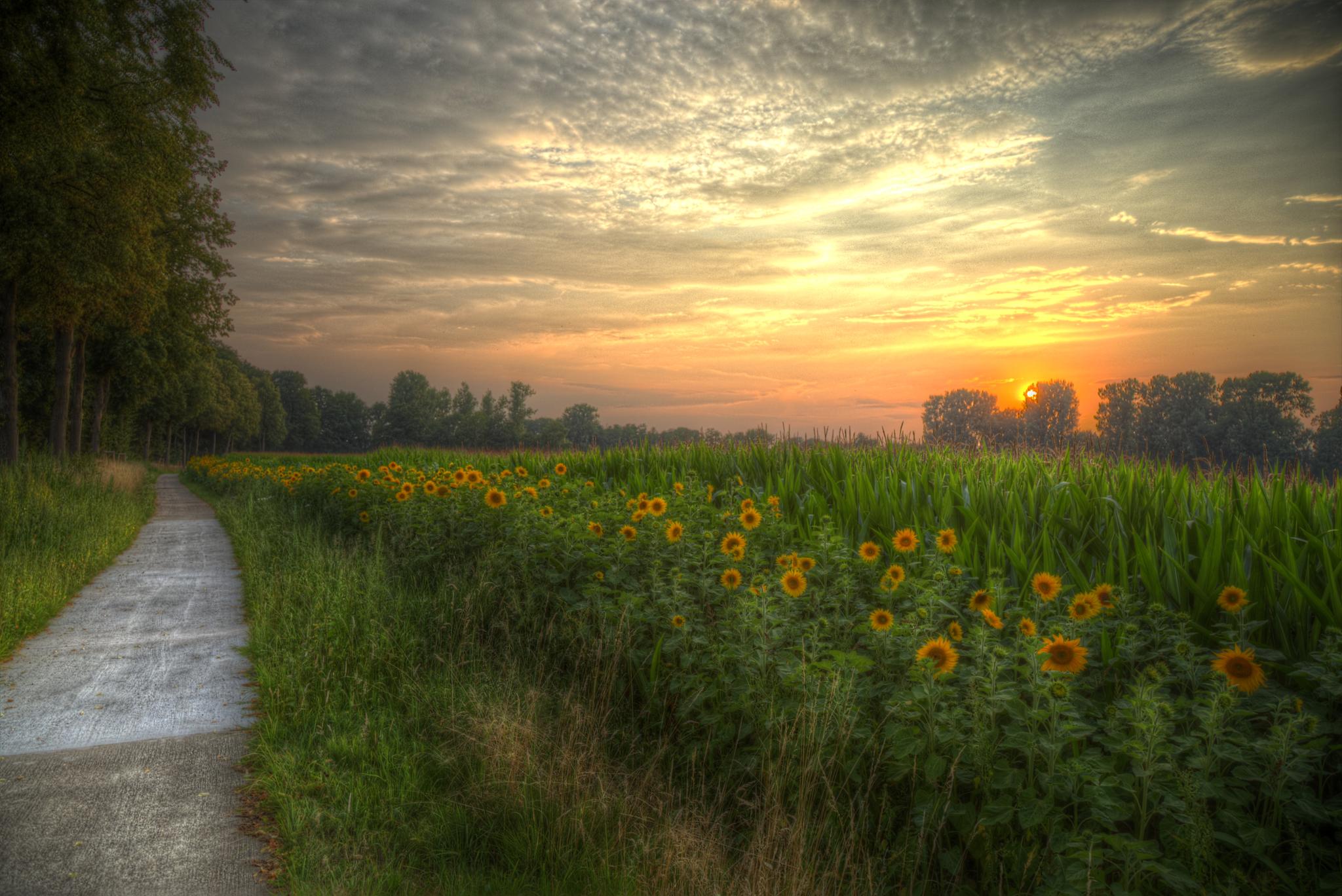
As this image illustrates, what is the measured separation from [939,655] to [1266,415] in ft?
143

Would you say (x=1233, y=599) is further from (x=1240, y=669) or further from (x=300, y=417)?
(x=300, y=417)

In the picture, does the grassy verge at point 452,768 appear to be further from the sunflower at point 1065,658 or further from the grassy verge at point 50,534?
the grassy verge at point 50,534

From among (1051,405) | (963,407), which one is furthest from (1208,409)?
(963,407)

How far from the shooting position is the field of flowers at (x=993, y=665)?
2.33 metres

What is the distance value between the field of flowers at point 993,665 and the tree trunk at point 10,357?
52.6ft

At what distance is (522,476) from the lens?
8.67 metres

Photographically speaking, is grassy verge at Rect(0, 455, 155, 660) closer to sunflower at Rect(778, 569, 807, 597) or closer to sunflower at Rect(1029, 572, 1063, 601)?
sunflower at Rect(778, 569, 807, 597)

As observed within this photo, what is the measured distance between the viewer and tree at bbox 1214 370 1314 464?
114 feet

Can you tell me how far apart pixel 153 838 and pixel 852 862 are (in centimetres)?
277

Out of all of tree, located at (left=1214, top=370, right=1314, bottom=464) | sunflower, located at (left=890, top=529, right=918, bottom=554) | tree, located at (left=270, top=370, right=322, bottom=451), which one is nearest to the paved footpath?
sunflower, located at (left=890, top=529, right=918, bottom=554)

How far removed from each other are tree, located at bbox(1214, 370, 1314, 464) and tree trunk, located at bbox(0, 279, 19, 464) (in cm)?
4361

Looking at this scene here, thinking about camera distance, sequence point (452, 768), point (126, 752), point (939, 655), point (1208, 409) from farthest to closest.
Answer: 1. point (1208, 409)
2. point (126, 752)
3. point (452, 768)
4. point (939, 655)

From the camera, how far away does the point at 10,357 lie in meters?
15.5

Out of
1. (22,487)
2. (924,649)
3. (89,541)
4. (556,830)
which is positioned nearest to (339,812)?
(556,830)
